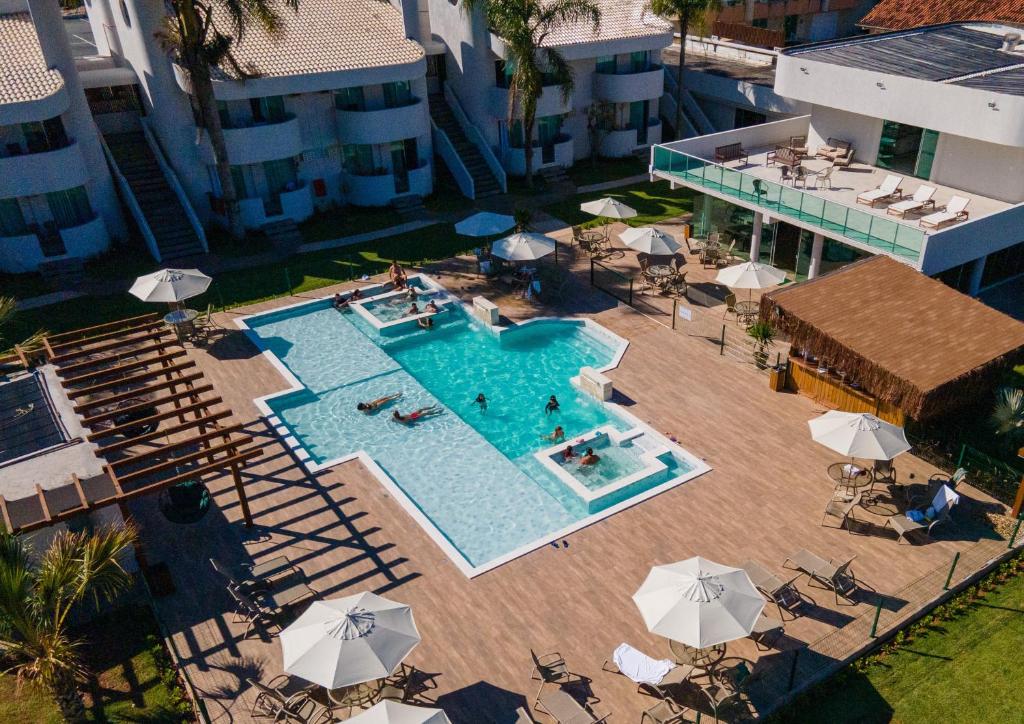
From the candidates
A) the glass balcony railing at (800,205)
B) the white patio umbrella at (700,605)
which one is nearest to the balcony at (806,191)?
the glass balcony railing at (800,205)

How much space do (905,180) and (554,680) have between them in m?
24.8

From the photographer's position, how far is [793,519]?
66.6 ft

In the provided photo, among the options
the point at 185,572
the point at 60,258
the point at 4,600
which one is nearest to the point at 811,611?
the point at 185,572

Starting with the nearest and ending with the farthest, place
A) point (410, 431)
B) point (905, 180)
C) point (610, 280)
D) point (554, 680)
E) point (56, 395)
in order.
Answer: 1. point (554, 680)
2. point (56, 395)
3. point (410, 431)
4. point (905, 180)
5. point (610, 280)

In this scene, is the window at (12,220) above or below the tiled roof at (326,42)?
below

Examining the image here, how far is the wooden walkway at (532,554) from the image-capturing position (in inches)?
659

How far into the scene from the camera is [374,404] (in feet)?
84.6

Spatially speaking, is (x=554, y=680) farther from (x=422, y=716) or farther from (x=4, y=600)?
(x=4, y=600)

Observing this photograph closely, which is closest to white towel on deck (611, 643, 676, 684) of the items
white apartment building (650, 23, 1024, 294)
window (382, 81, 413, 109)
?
white apartment building (650, 23, 1024, 294)

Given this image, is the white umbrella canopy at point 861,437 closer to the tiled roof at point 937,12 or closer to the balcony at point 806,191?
the balcony at point 806,191

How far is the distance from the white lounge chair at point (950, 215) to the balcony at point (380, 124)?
24.3m

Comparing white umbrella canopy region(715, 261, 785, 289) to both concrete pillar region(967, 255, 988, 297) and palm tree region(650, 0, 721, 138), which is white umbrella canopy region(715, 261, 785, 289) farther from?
palm tree region(650, 0, 721, 138)

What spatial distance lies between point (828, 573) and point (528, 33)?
2846cm

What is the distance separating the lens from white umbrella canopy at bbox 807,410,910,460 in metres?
19.6
